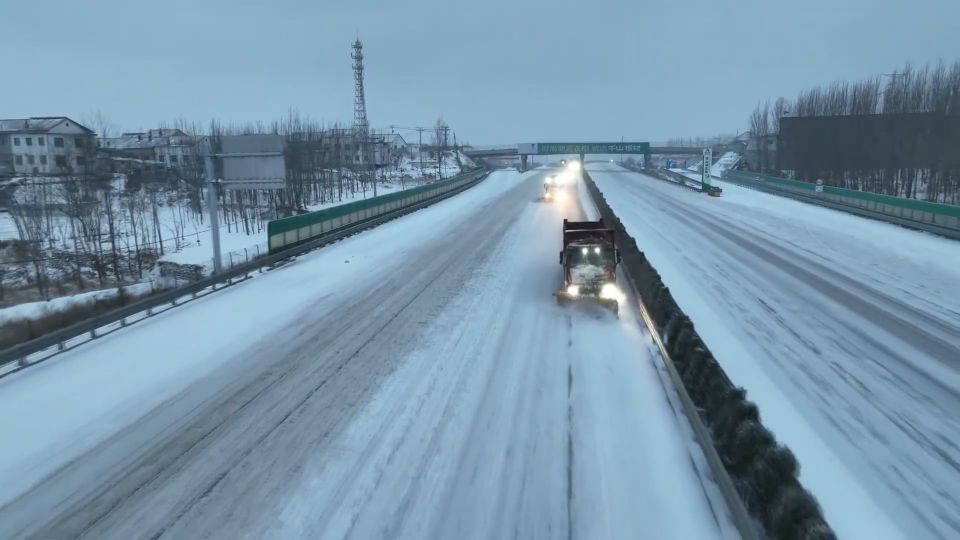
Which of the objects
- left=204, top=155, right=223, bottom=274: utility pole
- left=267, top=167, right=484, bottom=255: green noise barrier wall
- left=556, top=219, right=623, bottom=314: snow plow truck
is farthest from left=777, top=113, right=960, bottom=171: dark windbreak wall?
left=204, top=155, right=223, bottom=274: utility pole

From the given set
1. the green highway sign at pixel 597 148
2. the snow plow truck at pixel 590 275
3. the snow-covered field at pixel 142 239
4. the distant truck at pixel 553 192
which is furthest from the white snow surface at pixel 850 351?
the green highway sign at pixel 597 148

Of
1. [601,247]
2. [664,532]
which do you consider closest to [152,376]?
[664,532]

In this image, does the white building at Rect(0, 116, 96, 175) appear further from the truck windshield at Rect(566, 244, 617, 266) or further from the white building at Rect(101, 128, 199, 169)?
the truck windshield at Rect(566, 244, 617, 266)

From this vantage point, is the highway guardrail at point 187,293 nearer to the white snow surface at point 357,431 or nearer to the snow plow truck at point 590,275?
the white snow surface at point 357,431

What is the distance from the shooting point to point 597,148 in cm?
12156

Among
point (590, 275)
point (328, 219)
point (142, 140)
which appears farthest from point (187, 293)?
point (142, 140)

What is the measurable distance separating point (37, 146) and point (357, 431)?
7983cm

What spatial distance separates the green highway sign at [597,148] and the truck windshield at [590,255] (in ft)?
347

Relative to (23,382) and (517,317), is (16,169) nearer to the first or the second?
(23,382)

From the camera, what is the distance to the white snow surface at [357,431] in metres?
7.67

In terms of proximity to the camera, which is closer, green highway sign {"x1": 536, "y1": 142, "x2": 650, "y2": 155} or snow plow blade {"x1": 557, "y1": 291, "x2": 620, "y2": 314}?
snow plow blade {"x1": 557, "y1": 291, "x2": 620, "y2": 314}

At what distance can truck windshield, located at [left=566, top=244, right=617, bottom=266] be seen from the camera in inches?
721

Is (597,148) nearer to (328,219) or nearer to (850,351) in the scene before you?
(328,219)

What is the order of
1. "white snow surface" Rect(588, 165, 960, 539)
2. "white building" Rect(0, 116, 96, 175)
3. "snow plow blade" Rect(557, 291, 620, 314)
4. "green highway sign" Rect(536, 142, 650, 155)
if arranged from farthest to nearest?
"green highway sign" Rect(536, 142, 650, 155)
"white building" Rect(0, 116, 96, 175)
"snow plow blade" Rect(557, 291, 620, 314)
"white snow surface" Rect(588, 165, 960, 539)
